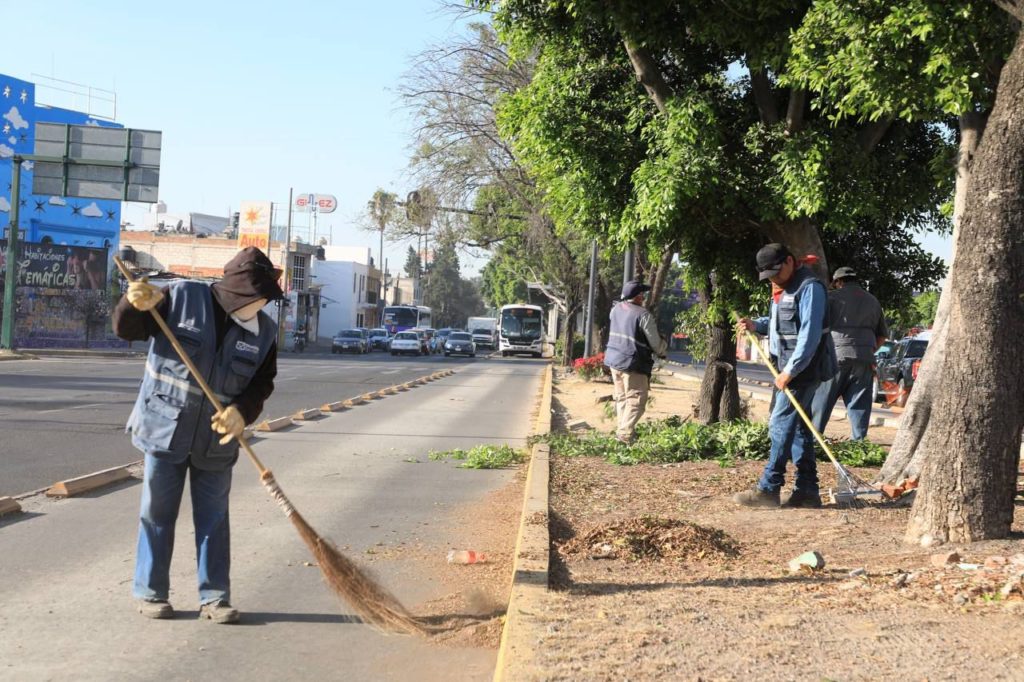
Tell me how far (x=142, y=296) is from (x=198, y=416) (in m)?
0.64

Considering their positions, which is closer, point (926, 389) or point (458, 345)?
point (926, 389)

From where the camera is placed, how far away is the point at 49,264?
44.0 metres

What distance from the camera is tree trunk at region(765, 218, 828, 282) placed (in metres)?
10.6

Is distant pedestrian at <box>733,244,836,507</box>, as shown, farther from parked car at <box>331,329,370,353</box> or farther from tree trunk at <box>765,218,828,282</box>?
parked car at <box>331,329,370,353</box>

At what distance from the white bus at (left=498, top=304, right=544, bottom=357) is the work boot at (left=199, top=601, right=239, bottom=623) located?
2276 inches

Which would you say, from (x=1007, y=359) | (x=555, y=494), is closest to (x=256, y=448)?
(x=555, y=494)

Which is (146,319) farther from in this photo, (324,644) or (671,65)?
(671,65)

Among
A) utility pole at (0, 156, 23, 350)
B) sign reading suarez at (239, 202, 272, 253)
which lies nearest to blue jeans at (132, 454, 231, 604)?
utility pole at (0, 156, 23, 350)

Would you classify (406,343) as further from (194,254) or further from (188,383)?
(188,383)

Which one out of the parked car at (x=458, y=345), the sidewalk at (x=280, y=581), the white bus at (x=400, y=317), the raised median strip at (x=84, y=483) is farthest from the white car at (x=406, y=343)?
the raised median strip at (x=84, y=483)

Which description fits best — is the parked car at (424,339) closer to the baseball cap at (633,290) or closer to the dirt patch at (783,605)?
the baseball cap at (633,290)

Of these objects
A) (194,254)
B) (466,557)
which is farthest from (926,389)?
(194,254)

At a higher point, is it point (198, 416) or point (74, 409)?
point (198, 416)

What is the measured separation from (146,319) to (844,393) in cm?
755
